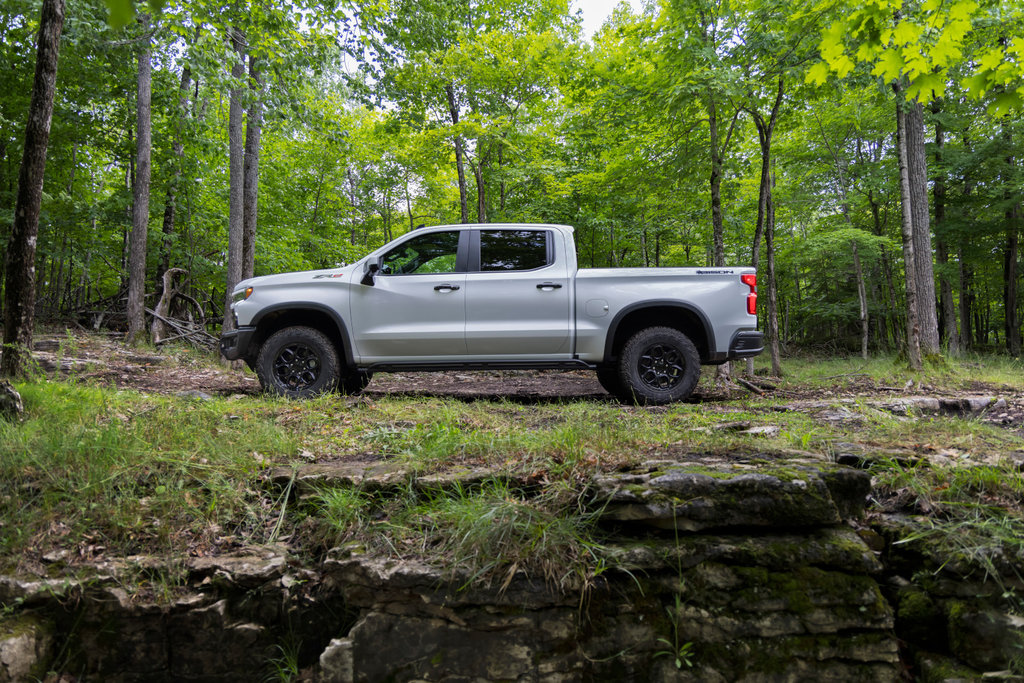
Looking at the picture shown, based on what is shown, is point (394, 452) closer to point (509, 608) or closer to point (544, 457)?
point (544, 457)

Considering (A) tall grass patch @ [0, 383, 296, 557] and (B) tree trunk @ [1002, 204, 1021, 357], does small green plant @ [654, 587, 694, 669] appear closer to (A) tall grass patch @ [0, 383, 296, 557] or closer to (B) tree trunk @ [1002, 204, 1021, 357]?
(A) tall grass patch @ [0, 383, 296, 557]

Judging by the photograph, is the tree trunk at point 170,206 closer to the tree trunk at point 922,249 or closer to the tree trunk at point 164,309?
the tree trunk at point 164,309

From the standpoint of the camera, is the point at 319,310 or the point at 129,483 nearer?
the point at 129,483

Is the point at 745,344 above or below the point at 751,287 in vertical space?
below

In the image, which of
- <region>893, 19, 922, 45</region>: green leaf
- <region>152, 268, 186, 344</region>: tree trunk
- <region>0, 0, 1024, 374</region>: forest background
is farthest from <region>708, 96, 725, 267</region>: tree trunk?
<region>152, 268, 186, 344</region>: tree trunk

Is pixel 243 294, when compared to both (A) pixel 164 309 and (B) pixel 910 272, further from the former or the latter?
(B) pixel 910 272

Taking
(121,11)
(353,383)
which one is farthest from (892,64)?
(353,383)

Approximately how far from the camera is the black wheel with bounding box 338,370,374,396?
5.67 metres

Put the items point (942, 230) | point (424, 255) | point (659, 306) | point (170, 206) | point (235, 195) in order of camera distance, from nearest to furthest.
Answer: point (659, 306), point (424, 255), point (235, 195), point (170, 206), point (942, 230)

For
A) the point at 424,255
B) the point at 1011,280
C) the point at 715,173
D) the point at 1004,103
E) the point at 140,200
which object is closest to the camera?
the point at 1004,103

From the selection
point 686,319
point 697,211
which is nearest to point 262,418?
point 686,319

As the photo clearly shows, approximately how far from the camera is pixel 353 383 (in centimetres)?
588

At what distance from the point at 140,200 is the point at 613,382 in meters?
10.6

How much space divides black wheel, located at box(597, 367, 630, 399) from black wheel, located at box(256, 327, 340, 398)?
9.56 feet
